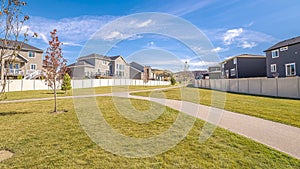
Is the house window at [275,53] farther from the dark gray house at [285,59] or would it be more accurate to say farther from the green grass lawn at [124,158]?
the green grass lawn at [124,158]

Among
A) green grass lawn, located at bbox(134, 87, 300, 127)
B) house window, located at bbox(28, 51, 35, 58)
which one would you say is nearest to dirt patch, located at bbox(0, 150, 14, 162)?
green grass lawn, located at bbox(134, 87, 300, 127)

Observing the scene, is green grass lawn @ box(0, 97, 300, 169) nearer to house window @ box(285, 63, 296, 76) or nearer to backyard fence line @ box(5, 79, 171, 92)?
backyard fence line @ box(5, 79, 171, 92)

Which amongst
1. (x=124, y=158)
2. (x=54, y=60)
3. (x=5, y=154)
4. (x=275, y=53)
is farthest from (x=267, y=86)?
(x=5, y=154)

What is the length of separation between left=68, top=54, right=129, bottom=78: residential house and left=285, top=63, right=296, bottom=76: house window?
118 feet

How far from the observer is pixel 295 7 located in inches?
404

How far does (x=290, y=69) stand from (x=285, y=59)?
1801 millimetres

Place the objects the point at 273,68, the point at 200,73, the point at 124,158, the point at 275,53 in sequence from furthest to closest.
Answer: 1. the point at 200,73
2. the point at 273,68
3. the point at 275,53
4. the point at 124,158

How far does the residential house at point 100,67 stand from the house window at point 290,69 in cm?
3608

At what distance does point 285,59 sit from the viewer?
26469 millimetres

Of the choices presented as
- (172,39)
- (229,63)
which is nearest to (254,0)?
(172,39)

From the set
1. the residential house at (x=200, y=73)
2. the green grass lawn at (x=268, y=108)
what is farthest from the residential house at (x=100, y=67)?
the green grass lawn at (x=268, y=108)

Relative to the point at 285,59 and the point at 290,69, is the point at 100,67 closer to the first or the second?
the point at 285,59

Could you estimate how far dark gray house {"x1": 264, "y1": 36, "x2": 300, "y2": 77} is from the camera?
24.7 metres

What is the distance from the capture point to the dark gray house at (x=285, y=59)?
24734 mm
